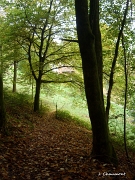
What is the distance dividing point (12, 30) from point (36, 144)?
24.1 ft

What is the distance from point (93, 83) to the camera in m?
4.58

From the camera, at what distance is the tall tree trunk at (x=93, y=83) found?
448 centimetres

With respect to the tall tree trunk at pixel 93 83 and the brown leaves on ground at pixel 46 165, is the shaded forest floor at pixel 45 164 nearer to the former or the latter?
the brown leaves on ground at pixel 46 165

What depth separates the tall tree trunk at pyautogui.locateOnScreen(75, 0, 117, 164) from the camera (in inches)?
176

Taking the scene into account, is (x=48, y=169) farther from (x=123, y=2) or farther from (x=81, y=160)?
(x=123, y=2)

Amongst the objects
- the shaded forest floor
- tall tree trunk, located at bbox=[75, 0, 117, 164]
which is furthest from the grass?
tall tree trunk, located at bbox=[75, 0, 117, 164]

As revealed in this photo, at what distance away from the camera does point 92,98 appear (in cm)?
464

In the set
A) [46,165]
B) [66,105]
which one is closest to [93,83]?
[46,165]

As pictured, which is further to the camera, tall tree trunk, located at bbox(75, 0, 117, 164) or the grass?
the grass

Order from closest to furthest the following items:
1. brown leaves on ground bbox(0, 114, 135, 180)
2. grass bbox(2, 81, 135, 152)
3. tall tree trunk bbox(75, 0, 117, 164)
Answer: brown leaves on ground bbox(0, 114, 135, 180)
tall tree trunk bbox(75, 0, 117, 164)
grass bbox(2, 81, 135, 152)

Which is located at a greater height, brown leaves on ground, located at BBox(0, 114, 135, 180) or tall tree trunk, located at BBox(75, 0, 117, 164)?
tall tree trunk, located at BBox(75, 0, 117, 164)

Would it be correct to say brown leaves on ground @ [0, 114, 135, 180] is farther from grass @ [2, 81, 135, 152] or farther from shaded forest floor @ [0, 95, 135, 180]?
grass @ [2, 81, 135, 152]

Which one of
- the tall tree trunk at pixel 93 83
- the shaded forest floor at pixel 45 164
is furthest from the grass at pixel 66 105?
the tall tree trunk at pixel 93 83

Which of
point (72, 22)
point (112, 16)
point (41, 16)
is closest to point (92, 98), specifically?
point (112, 16)
